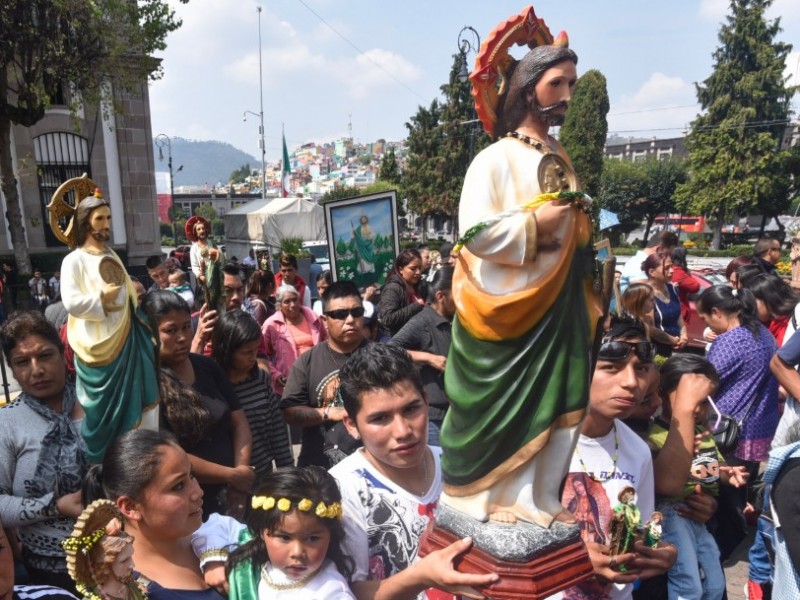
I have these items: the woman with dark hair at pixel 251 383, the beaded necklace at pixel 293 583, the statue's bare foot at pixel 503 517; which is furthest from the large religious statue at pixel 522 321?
the woman with dark hair at pixel 251 383

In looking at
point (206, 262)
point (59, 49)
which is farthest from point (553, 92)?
point (59, 49)

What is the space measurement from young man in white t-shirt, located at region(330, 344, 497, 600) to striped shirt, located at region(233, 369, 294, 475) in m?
1.56

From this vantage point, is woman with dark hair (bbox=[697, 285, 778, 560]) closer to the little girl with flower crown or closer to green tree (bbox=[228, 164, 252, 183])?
the little girl with flower crown

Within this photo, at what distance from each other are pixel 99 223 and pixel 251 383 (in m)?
1.28

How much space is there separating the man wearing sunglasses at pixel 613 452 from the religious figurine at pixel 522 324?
402mm

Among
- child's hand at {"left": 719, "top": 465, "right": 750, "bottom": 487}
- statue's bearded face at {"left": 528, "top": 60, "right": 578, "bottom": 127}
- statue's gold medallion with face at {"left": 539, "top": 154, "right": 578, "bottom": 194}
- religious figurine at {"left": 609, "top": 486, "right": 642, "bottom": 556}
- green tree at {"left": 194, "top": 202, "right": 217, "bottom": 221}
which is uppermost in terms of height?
green tree at {"left": 194, "top": 202, "right": 217, "bottom": 221}

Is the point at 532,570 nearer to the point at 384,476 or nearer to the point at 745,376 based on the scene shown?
the point at 384,476

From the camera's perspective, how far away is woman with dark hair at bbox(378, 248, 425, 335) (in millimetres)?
5344

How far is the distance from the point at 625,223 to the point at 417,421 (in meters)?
45.6

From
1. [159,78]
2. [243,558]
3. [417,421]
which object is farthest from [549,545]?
[159,78]

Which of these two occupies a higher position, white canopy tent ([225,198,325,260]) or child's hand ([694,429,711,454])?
white canopy tent ([225,198,325,260])

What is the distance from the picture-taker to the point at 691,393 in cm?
239

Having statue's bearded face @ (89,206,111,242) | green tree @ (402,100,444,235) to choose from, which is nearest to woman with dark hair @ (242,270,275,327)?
statue's bearded face @ (89,206,111,242)

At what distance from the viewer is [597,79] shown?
125ft
